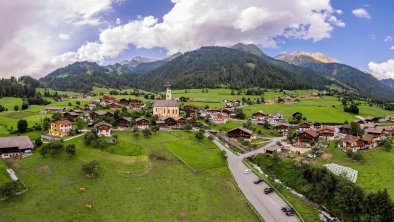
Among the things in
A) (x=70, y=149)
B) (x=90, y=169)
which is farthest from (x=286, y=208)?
(x=70, y=149)

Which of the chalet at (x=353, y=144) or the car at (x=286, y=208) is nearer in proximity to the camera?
the car at (x=286, y=208)

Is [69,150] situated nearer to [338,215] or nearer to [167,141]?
[167,141]

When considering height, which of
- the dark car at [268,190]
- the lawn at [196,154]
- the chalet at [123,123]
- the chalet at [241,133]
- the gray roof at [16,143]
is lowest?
the dark car at [268,190]

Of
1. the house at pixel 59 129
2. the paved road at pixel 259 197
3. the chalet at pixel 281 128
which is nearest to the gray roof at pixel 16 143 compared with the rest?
the house at pixel 59 129

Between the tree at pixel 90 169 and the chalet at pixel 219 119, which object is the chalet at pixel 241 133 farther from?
the tree at pixel 90 169

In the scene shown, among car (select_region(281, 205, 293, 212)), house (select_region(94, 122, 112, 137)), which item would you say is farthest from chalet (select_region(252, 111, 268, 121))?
car (select_region(281, 205, 293, 212))

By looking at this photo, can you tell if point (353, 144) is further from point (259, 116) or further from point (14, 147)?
point (14, 147)

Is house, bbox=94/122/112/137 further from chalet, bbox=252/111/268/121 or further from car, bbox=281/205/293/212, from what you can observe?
chalet, bbox=252/111/268/121
